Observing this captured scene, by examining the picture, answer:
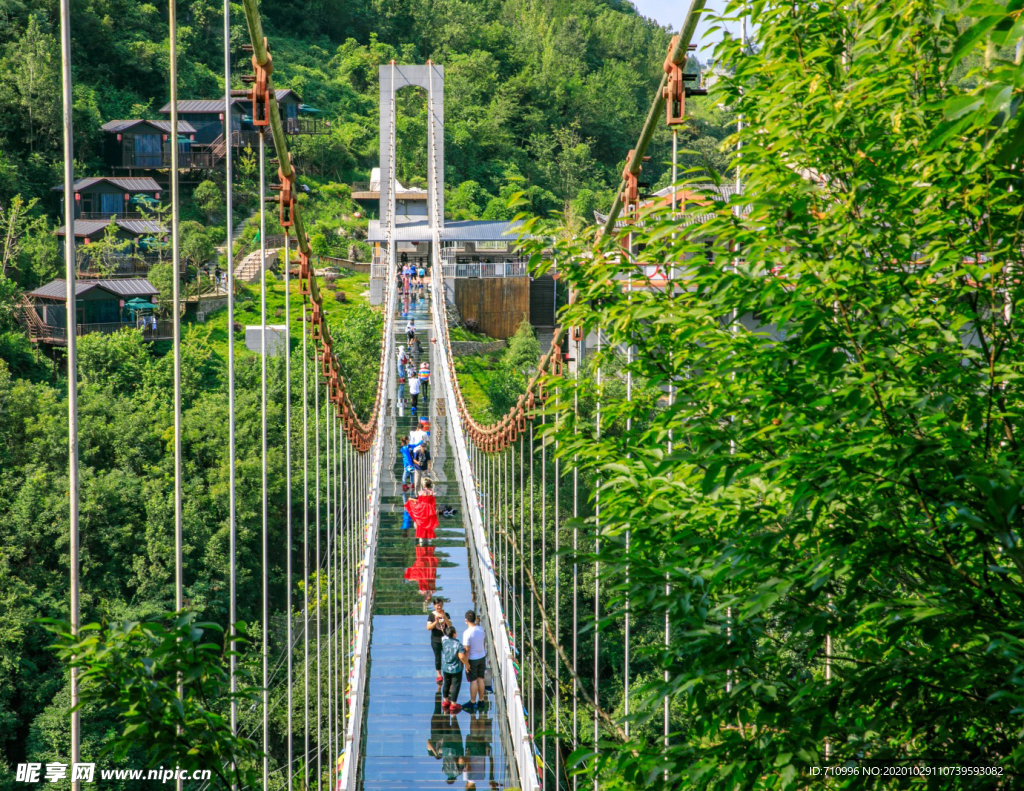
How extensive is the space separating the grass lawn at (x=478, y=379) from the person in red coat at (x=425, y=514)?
1342 cm

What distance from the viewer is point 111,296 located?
30.8m

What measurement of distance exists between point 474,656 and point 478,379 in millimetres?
22704

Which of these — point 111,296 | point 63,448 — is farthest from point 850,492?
point 111,296

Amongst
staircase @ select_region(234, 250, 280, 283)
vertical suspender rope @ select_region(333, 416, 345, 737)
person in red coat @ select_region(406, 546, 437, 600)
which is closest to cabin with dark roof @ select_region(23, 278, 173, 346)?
staircase @ select_region(234, 250, 280, 283)

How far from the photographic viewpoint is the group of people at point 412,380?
19.5 meters

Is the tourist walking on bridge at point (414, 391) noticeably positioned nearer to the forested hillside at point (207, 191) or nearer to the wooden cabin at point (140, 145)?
the forested hillside at point (207, 191)

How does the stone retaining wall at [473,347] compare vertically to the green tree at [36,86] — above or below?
below

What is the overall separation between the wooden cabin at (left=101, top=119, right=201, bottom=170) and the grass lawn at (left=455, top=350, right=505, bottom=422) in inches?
576

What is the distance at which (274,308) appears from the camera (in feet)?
114

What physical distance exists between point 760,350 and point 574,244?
1.04 metres

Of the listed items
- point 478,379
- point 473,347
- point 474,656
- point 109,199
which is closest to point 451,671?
point 474,656

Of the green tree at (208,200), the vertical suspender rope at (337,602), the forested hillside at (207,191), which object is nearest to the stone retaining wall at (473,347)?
the forested hillside at (207,191)

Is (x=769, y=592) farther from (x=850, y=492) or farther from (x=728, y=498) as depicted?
(x=728, y=498)

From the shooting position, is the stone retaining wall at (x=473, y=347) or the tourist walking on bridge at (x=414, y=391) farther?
the stone retaining wall at (x=473, y=347)
